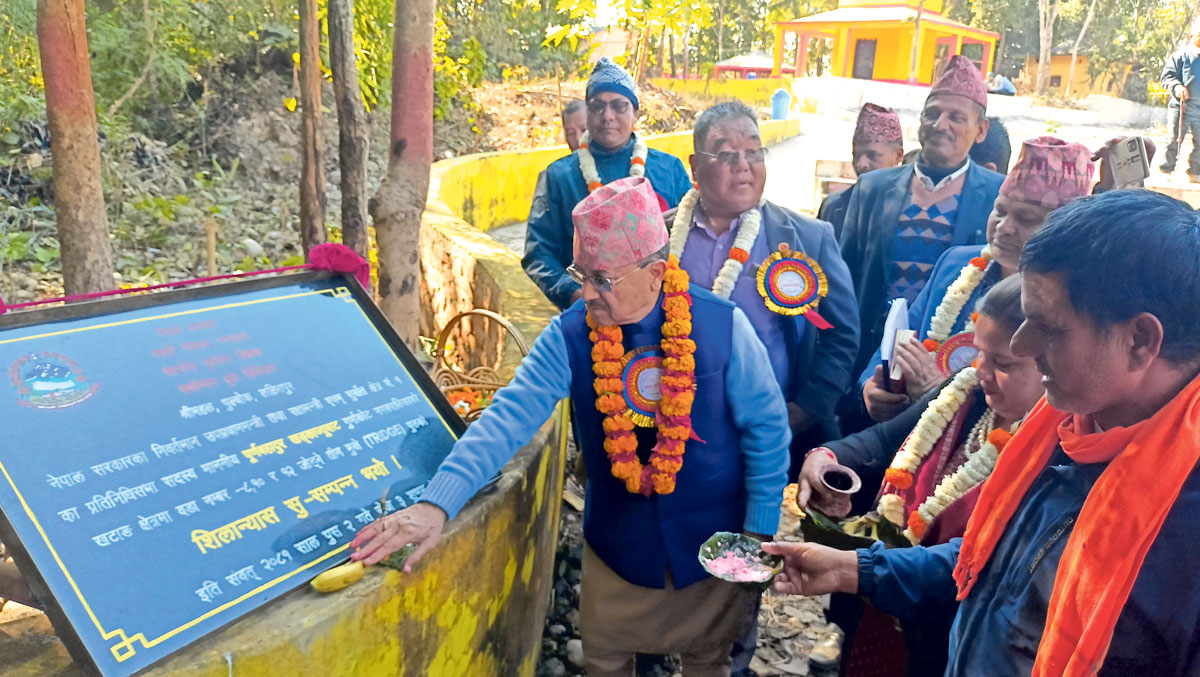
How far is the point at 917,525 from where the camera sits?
7.15ft

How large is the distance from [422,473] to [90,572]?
2.74 ft

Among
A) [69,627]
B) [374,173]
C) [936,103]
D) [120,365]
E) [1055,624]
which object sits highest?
[936,103]

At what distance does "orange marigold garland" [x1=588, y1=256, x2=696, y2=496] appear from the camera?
227cm

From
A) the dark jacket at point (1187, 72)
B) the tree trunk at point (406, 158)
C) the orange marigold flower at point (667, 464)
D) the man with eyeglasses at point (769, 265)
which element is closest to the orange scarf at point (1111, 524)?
the orange marigold flower at point (667, 464)

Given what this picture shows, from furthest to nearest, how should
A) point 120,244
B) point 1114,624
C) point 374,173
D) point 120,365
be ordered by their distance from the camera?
point 374,173 < point 120,244 < point 120,365 < point 1114,624

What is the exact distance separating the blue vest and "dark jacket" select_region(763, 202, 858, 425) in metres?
0.76

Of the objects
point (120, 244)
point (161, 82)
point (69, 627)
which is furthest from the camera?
point (161, 82)

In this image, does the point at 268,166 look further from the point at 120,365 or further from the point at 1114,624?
the point at 1114,624

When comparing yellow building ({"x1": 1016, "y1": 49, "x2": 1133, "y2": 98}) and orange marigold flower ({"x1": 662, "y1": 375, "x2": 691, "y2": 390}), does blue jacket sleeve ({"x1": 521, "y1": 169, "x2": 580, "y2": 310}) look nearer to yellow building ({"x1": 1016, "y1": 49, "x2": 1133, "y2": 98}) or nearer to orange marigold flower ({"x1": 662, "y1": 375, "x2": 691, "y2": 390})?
orange marigold flower ({"x1": 662, "y1": 375, "x2": 691, "y2": 390})

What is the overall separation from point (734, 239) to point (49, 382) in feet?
6.95

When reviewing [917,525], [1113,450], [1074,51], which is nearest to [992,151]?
[917,525]

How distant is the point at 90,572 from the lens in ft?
5.06

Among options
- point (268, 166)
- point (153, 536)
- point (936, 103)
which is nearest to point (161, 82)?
point (268, 166)

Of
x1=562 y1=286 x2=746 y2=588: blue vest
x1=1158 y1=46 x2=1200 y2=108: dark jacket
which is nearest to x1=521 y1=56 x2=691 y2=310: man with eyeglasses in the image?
x1=562 y1=286 x2=746 y2=588: blue vest
